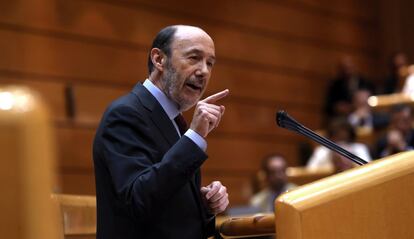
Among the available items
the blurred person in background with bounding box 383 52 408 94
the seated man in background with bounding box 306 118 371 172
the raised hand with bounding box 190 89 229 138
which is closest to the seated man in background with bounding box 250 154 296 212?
the seated man in background with bounding box 306 118 371 172

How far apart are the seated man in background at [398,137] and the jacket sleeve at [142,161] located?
3.71 m

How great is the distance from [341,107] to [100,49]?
2.73 meters

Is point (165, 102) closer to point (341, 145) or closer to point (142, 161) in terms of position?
point (142, 161)

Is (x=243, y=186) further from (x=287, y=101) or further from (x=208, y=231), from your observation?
(x=208, y=231)

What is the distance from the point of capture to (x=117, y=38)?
6852 mm

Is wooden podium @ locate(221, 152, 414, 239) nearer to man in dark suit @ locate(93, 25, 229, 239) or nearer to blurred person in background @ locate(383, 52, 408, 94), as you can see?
man in dark suit @ locate(93, 25, 229, 239)

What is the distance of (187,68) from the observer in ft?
5.95

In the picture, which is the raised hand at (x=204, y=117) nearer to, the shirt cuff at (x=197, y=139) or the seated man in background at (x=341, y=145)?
the shirt cuff at (x=197, y=139)

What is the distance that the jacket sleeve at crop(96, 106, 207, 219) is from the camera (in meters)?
1.55

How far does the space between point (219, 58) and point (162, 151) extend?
20.1 ft

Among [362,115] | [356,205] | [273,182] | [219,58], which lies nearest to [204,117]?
[356,205]

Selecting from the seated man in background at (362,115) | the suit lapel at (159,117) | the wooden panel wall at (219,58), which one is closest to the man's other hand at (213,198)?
the suit lapel at (159,117)

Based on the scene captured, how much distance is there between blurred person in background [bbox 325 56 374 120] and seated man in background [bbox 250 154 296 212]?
2632 millimetres

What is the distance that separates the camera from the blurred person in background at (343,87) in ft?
27.5
